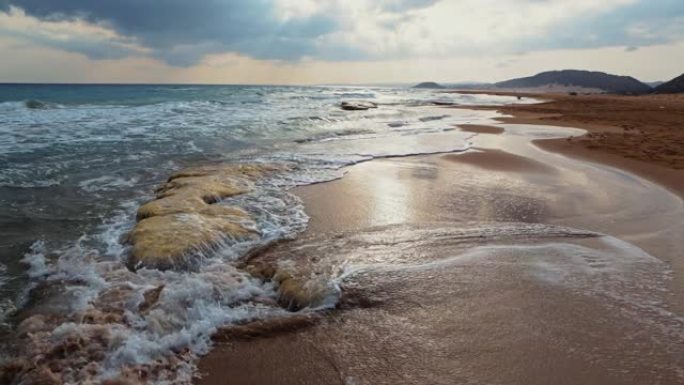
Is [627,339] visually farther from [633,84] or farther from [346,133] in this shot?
[633,84]

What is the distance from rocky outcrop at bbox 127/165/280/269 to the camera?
5.78 metres

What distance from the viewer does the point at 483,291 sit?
4824mm

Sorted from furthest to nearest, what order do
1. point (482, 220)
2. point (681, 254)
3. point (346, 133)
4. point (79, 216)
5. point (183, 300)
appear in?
point (346, 133) → point (79, 216) → point (482, 220) → point (681, 254) → point (183, 300)

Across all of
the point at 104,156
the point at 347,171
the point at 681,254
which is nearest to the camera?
the point at 681,254

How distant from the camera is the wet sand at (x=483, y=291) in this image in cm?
357

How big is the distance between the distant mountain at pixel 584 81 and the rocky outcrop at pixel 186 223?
13874 centimetres

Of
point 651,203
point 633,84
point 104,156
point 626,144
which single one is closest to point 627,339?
point 651,203

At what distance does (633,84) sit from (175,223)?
541 ft

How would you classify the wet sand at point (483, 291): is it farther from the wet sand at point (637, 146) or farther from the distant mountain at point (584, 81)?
the distant mountain at point (584, 81)

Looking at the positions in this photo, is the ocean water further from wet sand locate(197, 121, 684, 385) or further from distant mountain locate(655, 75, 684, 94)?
distant mountain locate(655, 75, 684, 94)

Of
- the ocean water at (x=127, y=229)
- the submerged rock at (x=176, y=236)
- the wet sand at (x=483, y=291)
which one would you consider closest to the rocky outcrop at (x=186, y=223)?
the submerged rock at (x=176, y=236)

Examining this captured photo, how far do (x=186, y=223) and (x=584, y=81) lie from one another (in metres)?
169

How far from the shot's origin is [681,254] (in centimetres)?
579

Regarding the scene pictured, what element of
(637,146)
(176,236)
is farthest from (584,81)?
(176,236)
